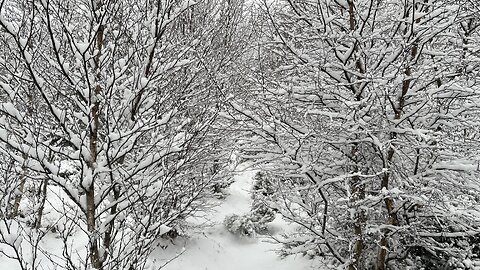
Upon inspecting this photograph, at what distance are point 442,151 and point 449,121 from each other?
1.47ft

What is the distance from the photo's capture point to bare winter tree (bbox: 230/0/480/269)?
4398 mm

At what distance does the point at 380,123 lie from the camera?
468 cm

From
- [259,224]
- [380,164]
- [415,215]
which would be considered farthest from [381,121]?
[259,224]

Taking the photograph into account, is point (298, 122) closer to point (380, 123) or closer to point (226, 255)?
point (380, 123)

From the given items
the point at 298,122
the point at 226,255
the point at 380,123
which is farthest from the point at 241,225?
the point at 380,123

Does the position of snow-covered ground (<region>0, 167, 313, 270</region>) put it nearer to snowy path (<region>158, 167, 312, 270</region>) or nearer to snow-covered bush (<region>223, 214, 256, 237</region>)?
snowy path (<region>158, 167, 312, 270</region>)

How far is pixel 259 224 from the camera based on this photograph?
1124 cm

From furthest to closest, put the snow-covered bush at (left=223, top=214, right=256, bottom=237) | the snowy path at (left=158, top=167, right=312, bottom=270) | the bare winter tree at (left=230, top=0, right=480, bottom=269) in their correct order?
1. the snow-covered bush at (left=223, top=214, right=256, bottom=237)
2. the snowy path at (left=158, top=167, right=312, bottom=270)
3. the bare winter tree at (left=230, top=0, right=480, bottom=269)

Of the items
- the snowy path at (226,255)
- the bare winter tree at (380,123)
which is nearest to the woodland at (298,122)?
the bare winter tree at (380,123)

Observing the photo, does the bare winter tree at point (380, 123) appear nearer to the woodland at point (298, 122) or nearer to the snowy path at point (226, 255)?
the woodland at point (298, 122)

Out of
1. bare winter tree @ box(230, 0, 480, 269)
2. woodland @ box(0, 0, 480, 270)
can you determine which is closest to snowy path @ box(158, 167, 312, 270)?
woodland @ box(0, 0, 480, 270)

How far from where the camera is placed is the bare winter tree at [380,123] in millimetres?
4398

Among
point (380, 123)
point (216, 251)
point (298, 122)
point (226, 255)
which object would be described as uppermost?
point (298, 122)

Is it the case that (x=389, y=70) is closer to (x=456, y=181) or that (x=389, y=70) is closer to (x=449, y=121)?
(x=449, y=121)
